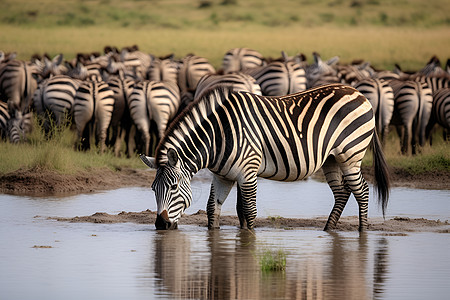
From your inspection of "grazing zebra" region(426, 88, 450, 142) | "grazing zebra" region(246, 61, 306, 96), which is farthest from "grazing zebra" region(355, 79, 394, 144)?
"grazing zebra" region(246, 61, 306, 96)

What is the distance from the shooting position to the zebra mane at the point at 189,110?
9688mm

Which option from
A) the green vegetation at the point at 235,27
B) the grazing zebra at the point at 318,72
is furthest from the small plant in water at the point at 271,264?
the green vegetation at the point at 235,27

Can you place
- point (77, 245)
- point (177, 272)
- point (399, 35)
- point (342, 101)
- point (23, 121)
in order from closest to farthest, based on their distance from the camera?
point (177, 272) < point (77, 245) < point (342, 101) < point (23, 121) < point (399, 35)

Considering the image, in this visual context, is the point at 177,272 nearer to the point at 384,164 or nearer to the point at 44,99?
the point at 384,164

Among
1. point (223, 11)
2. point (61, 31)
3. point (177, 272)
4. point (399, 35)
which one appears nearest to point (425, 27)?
point (399, 35)

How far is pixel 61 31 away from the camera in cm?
5516

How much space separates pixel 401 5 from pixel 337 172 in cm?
5495

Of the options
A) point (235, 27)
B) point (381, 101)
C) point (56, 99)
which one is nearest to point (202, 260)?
point (56, 99)

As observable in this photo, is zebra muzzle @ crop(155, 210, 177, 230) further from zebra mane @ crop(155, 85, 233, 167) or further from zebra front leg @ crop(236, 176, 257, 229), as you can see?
zebra front leg @ crop(236, 176, 257, 229)

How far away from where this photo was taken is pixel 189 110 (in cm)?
982

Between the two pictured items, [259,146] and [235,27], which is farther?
[235,27]

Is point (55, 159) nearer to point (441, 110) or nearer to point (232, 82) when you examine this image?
point (232, 82)

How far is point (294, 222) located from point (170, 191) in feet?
5.59

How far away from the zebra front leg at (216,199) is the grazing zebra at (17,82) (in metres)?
13.2
